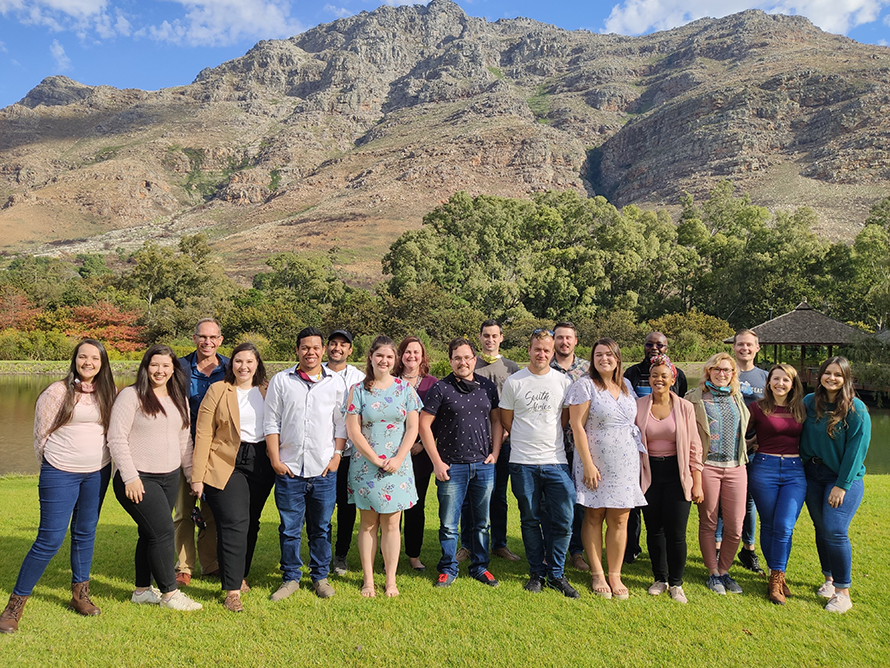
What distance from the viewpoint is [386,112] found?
14012cm

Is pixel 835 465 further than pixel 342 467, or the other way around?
pixel 342 467

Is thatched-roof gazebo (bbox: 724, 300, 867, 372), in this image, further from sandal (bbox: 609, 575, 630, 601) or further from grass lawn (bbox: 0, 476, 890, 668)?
sandal (bbox: 609, 575, 630, 601)

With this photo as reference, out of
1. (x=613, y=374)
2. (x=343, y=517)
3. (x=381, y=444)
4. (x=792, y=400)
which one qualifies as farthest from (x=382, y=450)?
(x=792, y=400)

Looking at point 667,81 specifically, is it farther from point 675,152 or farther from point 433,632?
point 433,632

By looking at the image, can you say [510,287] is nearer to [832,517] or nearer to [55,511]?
[832,517]

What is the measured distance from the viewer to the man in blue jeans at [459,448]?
385 centimetres

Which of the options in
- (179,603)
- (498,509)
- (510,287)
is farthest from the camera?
(510,287)

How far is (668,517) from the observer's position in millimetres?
3777

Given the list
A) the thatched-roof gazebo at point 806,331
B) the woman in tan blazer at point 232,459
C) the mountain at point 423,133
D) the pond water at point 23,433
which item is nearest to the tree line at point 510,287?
the thatched-roof gazebo at point 806,331

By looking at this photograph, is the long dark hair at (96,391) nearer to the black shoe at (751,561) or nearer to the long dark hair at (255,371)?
the long dark hair at (255,371)

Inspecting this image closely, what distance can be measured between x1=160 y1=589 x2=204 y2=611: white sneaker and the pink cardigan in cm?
314

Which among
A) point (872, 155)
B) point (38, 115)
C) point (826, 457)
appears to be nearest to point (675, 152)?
point (872, 155)

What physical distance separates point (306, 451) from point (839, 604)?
3.65 m

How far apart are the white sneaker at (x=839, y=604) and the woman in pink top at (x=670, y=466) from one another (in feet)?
3.03
